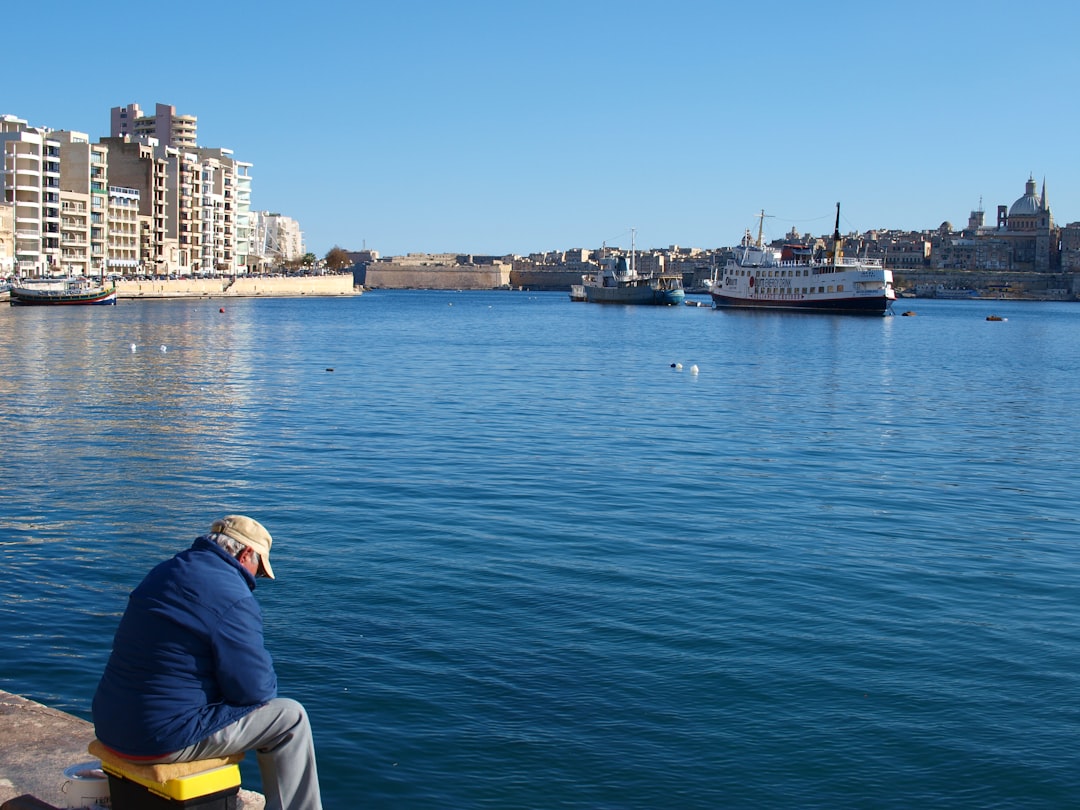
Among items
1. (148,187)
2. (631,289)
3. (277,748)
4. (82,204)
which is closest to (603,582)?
(277,748)

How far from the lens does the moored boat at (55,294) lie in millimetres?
74000

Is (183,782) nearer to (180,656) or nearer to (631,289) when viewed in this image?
(180,656)

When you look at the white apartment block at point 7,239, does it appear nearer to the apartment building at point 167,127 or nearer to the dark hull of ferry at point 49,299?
the dark hull of ferry at point 49,299

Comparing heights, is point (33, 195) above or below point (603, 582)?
above

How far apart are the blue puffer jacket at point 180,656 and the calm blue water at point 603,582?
2176 mm

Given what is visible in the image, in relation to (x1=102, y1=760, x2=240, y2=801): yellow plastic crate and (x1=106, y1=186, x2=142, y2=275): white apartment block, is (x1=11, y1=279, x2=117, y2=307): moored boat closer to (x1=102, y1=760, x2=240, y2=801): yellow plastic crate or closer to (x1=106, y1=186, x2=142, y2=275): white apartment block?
(x1=106, y1=186, x2=142, y2=275): white apartment block

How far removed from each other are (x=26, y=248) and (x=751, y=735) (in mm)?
95842

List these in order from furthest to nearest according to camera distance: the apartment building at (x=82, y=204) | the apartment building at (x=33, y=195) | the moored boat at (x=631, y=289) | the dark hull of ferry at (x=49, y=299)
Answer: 1. the moored boat at (x=631, y=289)
2. the apartment building at (x=82, y=204)
3. the apartment building at (x=33, y=195)
4. the dark hull of ferry at (x=49, y=299)

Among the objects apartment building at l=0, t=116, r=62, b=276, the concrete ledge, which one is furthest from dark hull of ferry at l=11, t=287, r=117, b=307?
the concrete ledge

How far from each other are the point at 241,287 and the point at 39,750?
11184cm

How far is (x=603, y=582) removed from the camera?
34.7 feet

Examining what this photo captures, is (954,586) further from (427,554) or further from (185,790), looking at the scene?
(185,790)

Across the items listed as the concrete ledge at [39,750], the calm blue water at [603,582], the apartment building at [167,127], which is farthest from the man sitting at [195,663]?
the apartment building at [167,127]

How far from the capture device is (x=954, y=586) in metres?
10.8
